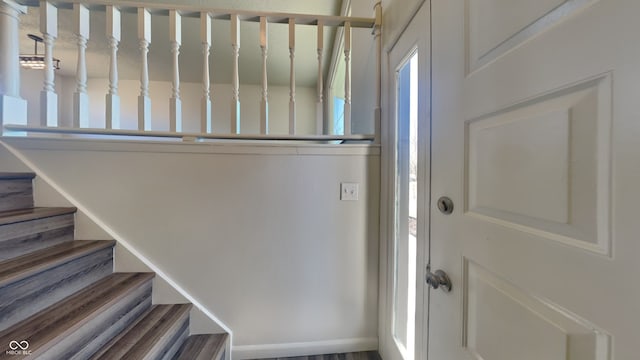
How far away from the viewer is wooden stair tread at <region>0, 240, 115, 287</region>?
1.00 metres

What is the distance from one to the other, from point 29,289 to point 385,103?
1.89 metres

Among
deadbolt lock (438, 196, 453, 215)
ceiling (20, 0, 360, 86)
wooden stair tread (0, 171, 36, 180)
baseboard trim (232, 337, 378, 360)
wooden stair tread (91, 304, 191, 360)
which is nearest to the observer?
deadbolt lock (438, 196, 453, 215)

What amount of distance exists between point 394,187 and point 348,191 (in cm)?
29

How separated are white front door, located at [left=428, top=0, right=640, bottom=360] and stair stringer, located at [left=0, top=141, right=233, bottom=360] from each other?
1318mm

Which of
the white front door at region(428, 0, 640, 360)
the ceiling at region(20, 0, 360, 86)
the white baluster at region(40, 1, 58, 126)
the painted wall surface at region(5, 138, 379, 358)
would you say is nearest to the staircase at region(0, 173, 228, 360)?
the painted wall surface at region(5, 138, 379, 358)

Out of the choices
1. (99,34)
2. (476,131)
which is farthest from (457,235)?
(99,34)

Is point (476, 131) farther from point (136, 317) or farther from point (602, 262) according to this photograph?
point (136, 317)

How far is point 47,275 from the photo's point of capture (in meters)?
1.11

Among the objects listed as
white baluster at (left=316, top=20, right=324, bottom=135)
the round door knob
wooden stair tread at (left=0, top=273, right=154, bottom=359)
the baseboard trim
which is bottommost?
the baseboard trim

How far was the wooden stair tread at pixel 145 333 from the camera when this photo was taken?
42.6 inches

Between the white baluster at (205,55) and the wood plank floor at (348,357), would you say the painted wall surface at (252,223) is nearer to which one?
the wood plank floor at (348,357)

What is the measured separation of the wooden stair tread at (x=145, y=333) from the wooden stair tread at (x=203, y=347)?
0.52 feet

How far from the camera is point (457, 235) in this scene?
756 mm

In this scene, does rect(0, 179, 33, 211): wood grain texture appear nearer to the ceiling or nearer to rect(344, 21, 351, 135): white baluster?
rect(344, 21, 351, 135): white baluster
